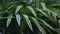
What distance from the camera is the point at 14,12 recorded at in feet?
5.41

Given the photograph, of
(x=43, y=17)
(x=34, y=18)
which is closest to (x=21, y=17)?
(x=34, y=18)

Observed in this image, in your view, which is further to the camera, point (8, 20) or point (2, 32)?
point (2, 32)

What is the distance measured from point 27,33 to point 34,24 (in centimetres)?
9

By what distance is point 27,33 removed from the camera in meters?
1.61

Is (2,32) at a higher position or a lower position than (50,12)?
lower

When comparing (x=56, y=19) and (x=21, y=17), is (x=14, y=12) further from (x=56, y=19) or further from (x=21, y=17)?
(x=56, y=19)

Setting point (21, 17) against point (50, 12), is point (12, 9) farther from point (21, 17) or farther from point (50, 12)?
point (50, 12)

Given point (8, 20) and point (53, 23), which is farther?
point (53, 23)

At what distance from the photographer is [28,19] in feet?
4.92

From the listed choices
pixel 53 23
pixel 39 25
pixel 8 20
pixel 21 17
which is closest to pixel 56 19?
pixel 53 23

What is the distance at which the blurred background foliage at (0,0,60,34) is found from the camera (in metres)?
1.54

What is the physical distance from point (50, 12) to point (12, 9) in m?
0.32

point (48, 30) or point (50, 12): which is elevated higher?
point (50, 12)

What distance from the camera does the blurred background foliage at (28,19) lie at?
1535 mm
